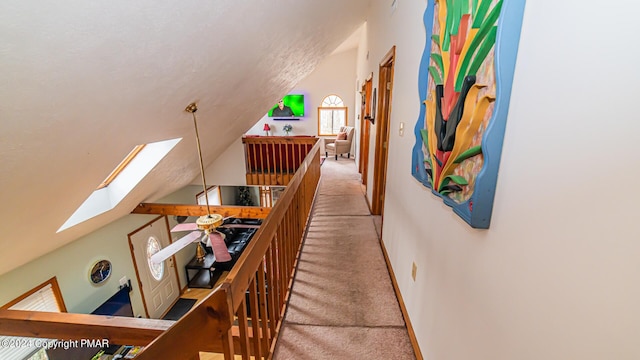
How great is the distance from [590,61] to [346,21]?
14.7 ft

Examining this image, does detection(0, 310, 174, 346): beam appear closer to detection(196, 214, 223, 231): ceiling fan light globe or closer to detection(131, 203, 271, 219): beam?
detection(196, 214, 223, 231): ceiling fan light globe

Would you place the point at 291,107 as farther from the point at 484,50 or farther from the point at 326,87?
the point at 484,50

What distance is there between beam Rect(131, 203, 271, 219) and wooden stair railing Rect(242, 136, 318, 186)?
216 centimetres

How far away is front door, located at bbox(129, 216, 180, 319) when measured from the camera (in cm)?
491

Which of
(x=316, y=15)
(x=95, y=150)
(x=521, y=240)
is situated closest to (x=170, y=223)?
(x=95, y=150)

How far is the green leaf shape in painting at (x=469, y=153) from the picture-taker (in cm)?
88

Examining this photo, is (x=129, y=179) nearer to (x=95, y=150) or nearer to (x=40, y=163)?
(x=95, y=150)

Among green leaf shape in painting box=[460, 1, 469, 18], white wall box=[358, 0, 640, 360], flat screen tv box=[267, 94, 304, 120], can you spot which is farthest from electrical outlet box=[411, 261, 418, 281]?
flat screen tv box=[267, 94, 304, 120]

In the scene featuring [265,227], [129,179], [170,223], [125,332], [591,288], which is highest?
A: [591,288]

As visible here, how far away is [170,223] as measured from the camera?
594 cm

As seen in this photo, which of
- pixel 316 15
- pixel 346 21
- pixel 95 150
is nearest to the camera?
pixel 95 150

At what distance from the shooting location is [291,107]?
29.3 feet

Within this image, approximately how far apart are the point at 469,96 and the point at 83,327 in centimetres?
264

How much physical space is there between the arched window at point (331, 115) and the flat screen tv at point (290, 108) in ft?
2.29
